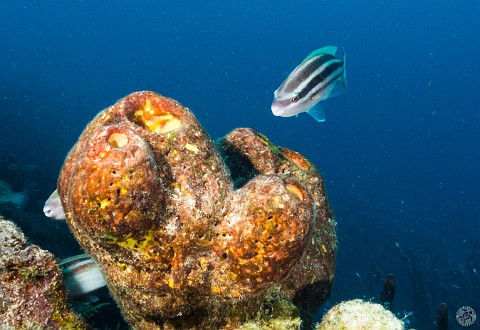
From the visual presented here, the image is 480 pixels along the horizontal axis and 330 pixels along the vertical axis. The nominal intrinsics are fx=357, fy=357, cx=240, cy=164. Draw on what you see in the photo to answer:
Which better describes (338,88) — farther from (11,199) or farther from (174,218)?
(11,199)

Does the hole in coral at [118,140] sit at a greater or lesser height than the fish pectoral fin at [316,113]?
greater

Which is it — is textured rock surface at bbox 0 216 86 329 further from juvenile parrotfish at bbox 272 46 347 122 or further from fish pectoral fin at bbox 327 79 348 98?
fish pectoral fin at bbox 327 79 348 98

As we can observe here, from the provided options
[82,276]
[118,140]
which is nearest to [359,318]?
[118,140]

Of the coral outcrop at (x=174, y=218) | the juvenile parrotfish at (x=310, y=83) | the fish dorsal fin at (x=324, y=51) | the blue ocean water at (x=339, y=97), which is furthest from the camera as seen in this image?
the blue ocean water at (x=339, y=97)

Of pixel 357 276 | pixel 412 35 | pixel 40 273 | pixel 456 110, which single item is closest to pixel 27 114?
pixel 357 276

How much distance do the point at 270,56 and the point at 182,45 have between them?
41690 millimetres

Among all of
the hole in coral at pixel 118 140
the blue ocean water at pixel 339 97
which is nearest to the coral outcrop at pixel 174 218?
the hole in coral at pixel 118 140

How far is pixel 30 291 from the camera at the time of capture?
8.48 feet
